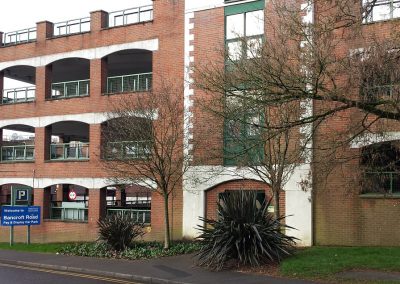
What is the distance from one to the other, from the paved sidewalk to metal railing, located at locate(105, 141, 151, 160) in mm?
4040

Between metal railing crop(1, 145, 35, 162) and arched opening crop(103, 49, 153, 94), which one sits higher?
arched opening crop(103, 49, 153, 94)

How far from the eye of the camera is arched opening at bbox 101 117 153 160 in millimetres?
18766

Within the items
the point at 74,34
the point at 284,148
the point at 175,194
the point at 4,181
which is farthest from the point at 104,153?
the point at 4,181

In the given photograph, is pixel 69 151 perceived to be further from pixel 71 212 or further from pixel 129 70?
pixel 129 70

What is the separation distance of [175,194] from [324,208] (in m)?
6.65

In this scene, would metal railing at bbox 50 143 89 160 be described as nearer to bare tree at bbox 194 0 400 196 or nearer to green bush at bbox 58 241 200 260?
green bush at bbox 58 241 200 260

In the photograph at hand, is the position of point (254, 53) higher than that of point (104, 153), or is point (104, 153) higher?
point (254, 53)

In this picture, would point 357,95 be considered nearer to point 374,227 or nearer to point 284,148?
point 284,148

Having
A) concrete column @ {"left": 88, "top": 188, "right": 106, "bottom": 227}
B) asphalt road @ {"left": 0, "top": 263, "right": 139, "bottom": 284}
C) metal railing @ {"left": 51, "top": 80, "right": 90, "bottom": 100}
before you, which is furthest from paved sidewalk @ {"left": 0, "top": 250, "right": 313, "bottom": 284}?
metal railing @ {"left": 51, "top": 80, "right": 90, "bottom": 100}

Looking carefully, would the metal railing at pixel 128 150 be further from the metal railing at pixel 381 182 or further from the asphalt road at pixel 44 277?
the metal railing at pixel 381 182

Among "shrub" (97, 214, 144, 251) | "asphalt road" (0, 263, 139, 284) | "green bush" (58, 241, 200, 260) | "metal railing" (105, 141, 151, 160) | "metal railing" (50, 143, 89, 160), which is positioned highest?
"metal railing" (50, 143, 89, 160)

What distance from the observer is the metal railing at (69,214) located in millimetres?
26906

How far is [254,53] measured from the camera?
12.2 meters

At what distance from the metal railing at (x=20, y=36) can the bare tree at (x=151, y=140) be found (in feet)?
39.4
